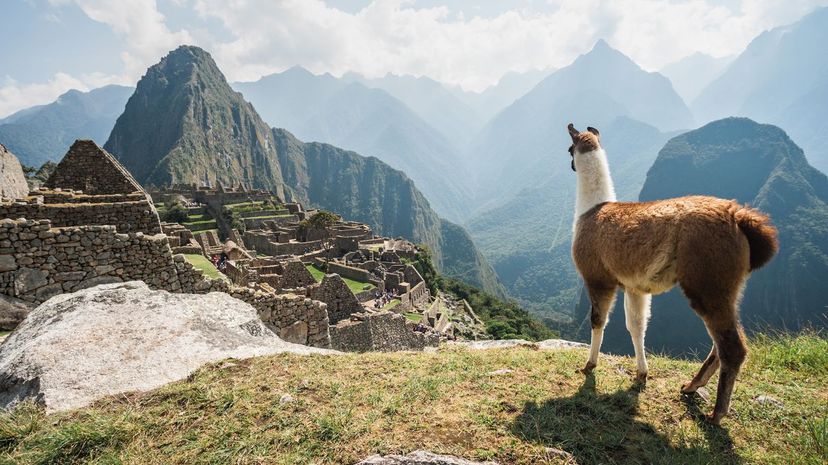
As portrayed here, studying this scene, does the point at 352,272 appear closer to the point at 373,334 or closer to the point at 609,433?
the point at 373,334

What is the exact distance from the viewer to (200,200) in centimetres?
7069

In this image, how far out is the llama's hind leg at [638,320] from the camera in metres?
4.59

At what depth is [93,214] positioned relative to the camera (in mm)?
9242

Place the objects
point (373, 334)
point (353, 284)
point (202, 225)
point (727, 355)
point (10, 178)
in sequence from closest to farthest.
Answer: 1. point (727, 355)
2. point (10, 178)
3. point (373, 334)
4. point (353, 284)
5. point (202, 225)

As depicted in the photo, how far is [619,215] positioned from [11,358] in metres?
7.63

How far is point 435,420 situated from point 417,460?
2.26 ft

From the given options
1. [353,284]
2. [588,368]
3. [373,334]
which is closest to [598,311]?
[588,368]

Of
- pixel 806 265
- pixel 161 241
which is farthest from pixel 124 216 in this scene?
pixel 806 265

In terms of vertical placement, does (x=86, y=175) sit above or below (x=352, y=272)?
above

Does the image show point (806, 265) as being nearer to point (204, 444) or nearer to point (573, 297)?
point (573, 297)

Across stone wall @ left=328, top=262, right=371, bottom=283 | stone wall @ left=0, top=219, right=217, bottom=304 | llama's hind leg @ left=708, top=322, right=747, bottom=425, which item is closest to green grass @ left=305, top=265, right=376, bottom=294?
stone wall @ left=328, top=262, right=371, bottom=283

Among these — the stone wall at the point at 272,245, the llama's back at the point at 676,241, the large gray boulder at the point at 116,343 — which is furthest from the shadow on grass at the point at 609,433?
the stone wall at the point at 272,245

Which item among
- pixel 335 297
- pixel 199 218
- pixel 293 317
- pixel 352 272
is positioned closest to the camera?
pixel 293 317

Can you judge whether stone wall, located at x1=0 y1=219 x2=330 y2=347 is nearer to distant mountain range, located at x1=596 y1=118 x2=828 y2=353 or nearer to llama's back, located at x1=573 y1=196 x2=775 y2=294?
llama's back, located at x1=573 y1=196 x2=775 y2=294
